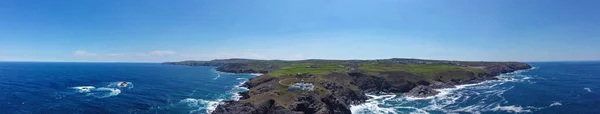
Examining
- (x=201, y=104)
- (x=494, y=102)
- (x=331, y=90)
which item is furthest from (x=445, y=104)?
(x=201, y=104)

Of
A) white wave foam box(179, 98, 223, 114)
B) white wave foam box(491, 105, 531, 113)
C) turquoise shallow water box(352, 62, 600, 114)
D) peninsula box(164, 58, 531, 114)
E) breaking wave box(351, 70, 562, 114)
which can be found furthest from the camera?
white wave foam box(179, 98, 223, 114)

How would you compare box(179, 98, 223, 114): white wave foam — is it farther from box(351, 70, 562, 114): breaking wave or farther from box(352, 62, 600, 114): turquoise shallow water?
box(352, 62, 600, 114): turquoise shallow water

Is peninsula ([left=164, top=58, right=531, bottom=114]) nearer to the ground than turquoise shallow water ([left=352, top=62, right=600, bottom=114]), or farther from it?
farther from it

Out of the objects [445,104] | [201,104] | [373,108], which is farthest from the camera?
[201,104]

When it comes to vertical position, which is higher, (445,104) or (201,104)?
(201,104)

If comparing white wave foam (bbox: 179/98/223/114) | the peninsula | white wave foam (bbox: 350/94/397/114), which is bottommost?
white wave foam (bbox: 350/94/397/114)

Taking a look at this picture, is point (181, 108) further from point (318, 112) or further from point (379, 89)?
point (379, 89)

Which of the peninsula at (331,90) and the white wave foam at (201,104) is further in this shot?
the white wave foam at (201,104)

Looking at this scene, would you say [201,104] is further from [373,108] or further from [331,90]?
[373,108]

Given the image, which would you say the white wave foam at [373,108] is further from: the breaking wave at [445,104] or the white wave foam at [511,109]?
the white wave foam at [511,109]

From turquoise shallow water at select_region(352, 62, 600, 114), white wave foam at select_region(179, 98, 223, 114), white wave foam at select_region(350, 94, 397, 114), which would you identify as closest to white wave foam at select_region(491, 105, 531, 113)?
turquoise shallow water at select_region(352, 62, 600, 114)

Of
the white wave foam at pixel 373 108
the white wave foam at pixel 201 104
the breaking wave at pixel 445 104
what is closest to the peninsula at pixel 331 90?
the white wave foam at pixel 373 108
